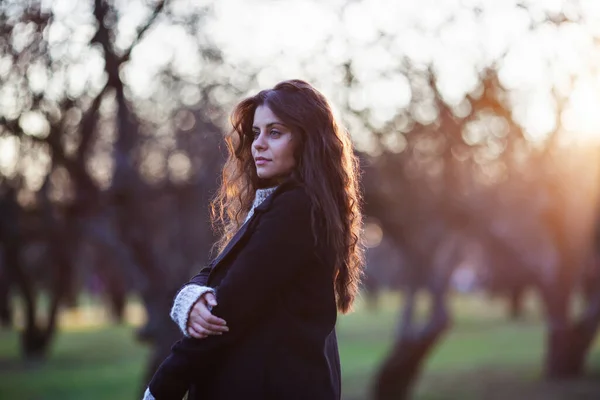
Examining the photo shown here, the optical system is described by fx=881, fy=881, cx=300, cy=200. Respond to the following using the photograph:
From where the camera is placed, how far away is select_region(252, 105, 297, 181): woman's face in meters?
2.78

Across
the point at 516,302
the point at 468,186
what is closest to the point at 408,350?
the point at 468,186

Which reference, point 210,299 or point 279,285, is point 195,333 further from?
point 279,285

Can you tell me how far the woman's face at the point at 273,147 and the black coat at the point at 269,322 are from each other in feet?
0.58

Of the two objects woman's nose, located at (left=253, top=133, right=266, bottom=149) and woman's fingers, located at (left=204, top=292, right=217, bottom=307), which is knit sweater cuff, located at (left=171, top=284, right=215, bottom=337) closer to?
woman's fingers, located at (left=204, top=292, right=217, bottom=307)

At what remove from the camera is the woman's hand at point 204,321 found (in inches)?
98.7

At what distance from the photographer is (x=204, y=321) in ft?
8.27

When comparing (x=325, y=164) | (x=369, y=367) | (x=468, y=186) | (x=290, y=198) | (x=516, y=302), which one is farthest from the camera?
(x=516, y=302)

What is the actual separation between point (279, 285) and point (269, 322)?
0.11 metres

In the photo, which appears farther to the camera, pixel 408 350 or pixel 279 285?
pixel 408 350

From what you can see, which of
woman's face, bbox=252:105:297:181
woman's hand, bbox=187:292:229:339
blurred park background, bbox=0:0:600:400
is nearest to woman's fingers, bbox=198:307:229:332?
woman's hand, bbox=187:292:229:339

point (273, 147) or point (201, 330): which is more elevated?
point (273, 147)

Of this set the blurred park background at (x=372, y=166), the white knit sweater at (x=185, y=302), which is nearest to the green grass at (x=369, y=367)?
the blurred park background at (x=372, y=166)

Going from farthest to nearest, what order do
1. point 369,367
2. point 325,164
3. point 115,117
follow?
1. point 369,367
2. point 115,117
3. point 325,164

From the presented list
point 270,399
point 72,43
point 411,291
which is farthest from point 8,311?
point 270,399
